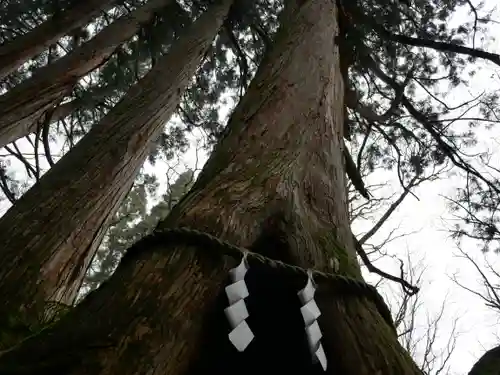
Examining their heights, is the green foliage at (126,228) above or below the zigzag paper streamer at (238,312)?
above

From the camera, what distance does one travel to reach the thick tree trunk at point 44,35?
3617 millimetres

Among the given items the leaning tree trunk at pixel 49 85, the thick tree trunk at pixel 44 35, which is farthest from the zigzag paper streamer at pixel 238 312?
the thick tree trunk at pixel 44 35

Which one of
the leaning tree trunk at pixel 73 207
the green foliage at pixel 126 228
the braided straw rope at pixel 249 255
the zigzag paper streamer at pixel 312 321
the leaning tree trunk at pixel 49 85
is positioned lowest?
the zigzag paper streamer at pixel 312 321

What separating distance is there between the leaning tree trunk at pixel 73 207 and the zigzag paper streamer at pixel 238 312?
3.04 feet

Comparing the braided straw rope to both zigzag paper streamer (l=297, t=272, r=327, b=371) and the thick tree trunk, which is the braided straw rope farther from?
the thick tree trunk

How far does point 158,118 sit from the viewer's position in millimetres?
3326

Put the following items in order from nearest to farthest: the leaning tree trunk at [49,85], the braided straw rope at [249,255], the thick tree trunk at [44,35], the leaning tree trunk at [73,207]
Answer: the braided straw rope at [249,255] → the leaning tree trunk at [73,207] → the leaning tree trunk at [49,85] → the thick tree trunk at [44,35]

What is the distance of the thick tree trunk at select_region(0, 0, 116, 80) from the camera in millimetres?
3617

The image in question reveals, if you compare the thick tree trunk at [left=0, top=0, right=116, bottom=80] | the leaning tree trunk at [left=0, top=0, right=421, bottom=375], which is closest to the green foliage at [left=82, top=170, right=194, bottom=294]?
the thick tree trunk at [left=0, top=0, right=116, bottom=80]

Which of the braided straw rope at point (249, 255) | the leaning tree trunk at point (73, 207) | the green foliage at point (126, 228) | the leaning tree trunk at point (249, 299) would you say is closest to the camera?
the leaning tree trunk at point (249, 299)

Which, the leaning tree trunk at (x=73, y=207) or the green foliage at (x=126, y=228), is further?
the green foliage at (x=126, y=228)

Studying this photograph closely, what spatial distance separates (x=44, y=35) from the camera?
395cm

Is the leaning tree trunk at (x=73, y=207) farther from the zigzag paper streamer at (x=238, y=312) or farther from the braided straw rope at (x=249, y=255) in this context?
the zigzag paper streamer at (x=238, y=312)

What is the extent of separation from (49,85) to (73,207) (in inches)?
55.3
